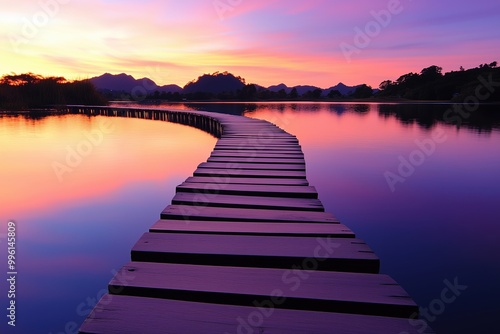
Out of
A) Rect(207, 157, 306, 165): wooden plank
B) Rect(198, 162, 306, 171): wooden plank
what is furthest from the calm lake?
Rect(198, 162, 306, 171): wooden plank

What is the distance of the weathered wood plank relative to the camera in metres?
5.46

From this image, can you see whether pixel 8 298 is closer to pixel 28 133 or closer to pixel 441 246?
pixel 441 246

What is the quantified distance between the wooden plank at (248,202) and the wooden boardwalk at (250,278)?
0.04 ft

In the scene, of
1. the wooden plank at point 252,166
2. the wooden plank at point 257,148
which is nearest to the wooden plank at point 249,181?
the wooden plank at point 252,166

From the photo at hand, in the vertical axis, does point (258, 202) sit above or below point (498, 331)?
above

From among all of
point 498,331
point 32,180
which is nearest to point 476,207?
point 498,331

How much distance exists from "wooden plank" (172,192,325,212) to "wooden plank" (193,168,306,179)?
119 cm

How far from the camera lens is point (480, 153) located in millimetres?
12344

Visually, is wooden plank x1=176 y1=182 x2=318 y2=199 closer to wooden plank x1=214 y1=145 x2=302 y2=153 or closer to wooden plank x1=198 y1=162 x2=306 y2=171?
wooden plank x1=198 y1=162 x2=306 y2=171

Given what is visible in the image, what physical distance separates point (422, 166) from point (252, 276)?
9794mm

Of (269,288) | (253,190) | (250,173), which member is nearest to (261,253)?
(269,288)

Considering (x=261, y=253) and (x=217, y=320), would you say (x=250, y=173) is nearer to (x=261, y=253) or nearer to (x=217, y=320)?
(x=261, y=253)

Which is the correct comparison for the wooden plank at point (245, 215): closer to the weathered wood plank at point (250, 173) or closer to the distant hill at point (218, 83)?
the weathered wood plank at point (250, 173)

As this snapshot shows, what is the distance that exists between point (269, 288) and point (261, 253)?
46 cm
